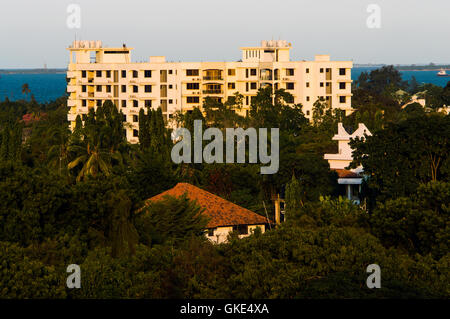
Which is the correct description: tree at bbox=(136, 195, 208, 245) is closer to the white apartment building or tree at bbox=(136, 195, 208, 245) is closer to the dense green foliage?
the dense green foliage

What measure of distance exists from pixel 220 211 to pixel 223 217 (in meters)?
0.76

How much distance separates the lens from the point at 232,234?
40.0m

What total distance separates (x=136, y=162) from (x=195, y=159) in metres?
3.95

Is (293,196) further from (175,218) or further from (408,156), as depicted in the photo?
(175,218)

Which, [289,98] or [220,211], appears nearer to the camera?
[220,211]

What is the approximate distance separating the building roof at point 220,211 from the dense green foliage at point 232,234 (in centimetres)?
244

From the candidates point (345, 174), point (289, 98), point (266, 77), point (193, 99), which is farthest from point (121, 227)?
point (266, 77)

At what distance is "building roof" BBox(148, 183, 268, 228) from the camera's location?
4850 centimetres

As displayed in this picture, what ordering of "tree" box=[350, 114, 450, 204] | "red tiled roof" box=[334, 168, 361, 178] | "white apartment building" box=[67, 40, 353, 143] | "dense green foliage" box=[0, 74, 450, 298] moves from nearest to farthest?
"dense green foliage" box=[0, 74, 450, 298] → "tree" box=[350, 114, 450, 204] → "red tiled roof" box=[334, 168, 361, 178] → "white apartment building" box=[67, 40, 353, 143]

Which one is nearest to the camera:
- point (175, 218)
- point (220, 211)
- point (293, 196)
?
point (175, 218)

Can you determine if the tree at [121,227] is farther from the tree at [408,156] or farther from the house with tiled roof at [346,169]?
the house with tiled roof at [346,169]

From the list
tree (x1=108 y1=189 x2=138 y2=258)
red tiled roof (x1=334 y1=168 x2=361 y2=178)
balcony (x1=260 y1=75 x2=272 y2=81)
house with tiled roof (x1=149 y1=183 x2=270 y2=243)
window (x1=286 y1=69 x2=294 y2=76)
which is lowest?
house with tiled roof (x1=149 y1=183 x2=270 y2=243)

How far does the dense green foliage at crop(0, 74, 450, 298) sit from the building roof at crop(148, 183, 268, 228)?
2.44 meters

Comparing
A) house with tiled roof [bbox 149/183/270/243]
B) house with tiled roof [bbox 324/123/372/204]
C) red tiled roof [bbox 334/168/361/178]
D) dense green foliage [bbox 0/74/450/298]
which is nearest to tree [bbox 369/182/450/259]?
dense green foliage [bbox 0/74/450/298]
